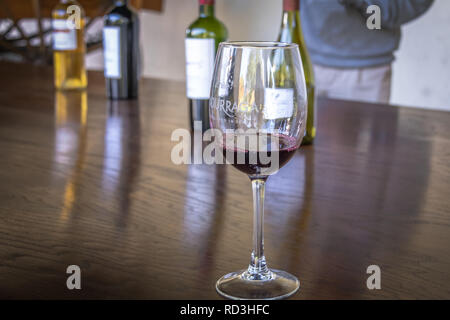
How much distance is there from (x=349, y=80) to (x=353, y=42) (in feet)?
0.43

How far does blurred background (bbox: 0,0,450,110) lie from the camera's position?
9.20 ft

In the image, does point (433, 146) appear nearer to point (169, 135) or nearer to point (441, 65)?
point (169, 135)

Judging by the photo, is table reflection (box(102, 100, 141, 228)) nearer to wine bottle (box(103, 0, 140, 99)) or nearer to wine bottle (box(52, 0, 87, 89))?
wine bottle (box(103, 0, 140, 99))

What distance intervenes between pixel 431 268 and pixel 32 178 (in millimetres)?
515

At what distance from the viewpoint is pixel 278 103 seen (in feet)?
1.59

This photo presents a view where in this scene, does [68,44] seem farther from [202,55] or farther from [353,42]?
[353,42]

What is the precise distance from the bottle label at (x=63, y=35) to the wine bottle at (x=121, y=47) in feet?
0.44

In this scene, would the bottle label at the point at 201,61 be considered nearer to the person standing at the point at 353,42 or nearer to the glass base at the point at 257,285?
the glass base at the point at 257,285

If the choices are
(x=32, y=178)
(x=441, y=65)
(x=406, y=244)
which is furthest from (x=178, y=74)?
(x=406, y=244)

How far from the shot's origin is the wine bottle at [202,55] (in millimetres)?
1021

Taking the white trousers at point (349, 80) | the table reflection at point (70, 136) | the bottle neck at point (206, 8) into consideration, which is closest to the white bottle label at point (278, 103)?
the table reflection at point (70, 136)

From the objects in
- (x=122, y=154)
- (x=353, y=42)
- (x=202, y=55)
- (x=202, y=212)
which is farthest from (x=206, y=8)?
(x=353, y=42)

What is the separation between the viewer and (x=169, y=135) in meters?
1.05

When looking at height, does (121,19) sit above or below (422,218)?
above
